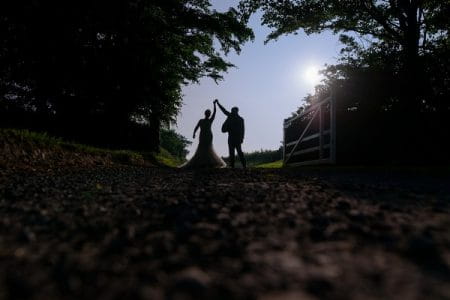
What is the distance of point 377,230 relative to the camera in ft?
→ 7.11

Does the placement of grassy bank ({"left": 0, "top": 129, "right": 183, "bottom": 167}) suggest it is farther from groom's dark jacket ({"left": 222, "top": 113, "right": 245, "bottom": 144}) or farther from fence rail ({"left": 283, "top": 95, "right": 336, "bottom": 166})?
fence rail ({"left": 283, "top": 95, "right": 336, "bottom": 166})

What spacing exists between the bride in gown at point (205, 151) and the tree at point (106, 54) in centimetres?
706

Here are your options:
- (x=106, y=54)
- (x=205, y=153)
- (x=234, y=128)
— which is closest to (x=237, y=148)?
(x=234, y=128)

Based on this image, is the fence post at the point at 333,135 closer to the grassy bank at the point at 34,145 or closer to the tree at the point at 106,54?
the grassy bank at the point at 34,145

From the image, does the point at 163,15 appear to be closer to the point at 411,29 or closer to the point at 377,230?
the point at 411,29

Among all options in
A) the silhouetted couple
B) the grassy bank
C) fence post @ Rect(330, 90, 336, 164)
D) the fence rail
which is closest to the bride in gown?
the silhouetted couple

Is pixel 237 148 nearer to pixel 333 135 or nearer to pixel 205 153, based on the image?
pixel 205 153

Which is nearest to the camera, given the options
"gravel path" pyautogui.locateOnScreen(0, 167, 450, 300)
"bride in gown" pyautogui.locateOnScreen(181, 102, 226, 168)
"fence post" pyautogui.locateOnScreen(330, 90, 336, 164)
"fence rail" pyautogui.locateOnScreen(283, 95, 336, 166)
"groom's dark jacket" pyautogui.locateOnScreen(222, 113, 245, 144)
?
"gravel path" pyautogui.locateOnScreen(0, 167, 450, 300)

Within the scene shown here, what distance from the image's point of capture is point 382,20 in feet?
51.3

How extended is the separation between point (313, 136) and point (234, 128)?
387cm

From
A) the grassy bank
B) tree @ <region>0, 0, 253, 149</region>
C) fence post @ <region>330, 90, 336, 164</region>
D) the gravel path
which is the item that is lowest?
the gravel path

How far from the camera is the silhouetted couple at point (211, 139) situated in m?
12.7

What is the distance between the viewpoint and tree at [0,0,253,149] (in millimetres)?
14477

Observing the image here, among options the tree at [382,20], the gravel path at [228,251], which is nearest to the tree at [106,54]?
the tree at [382,20]
